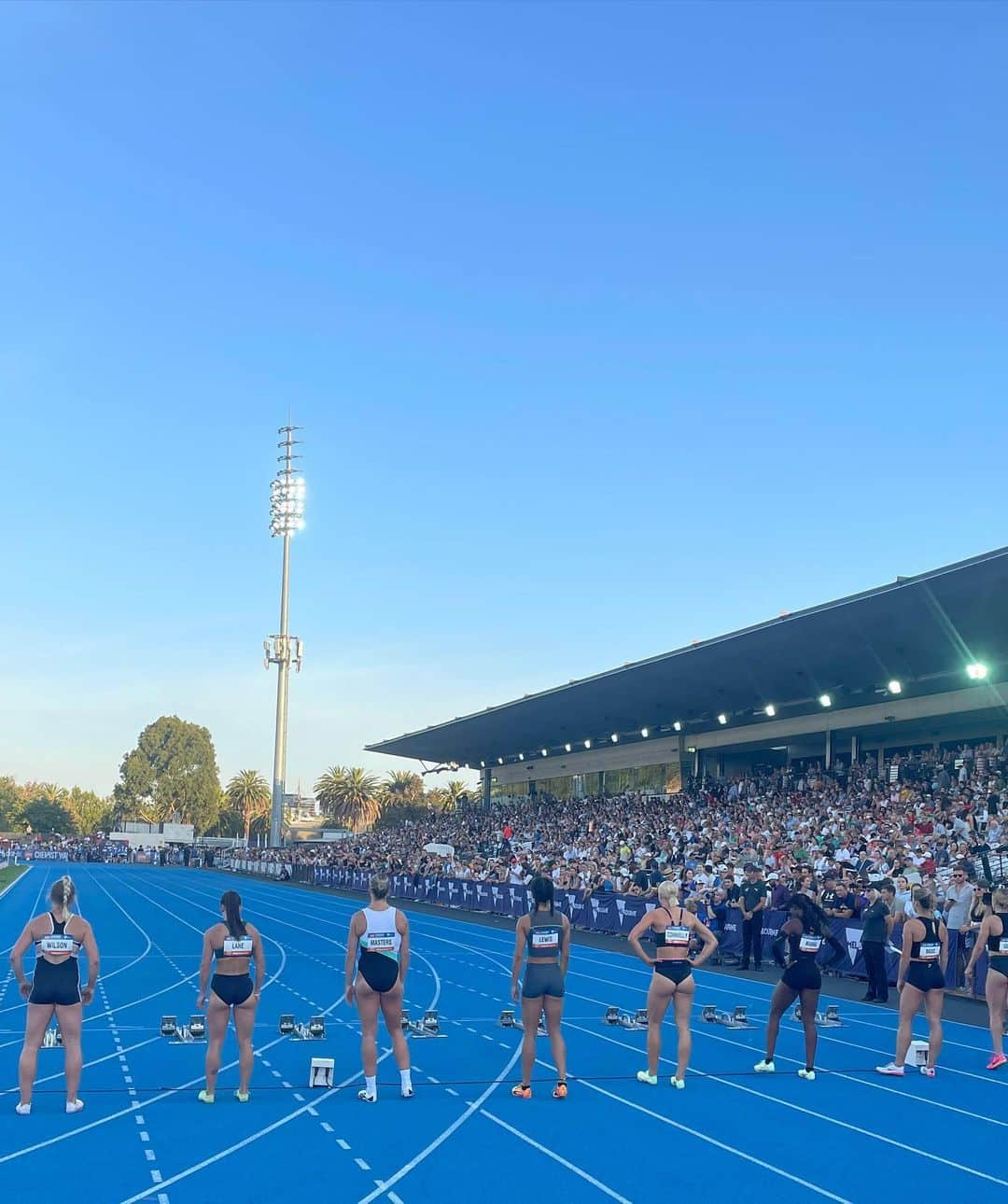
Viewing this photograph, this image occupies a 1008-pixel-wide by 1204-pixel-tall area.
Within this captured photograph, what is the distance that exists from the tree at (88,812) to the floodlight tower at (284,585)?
7446 centimetres

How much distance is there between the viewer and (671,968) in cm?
1037

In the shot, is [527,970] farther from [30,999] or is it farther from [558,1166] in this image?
[30,999]

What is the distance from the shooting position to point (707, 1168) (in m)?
8.02

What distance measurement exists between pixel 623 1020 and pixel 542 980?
5.17 m

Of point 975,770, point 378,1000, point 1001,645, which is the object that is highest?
point 1001,645

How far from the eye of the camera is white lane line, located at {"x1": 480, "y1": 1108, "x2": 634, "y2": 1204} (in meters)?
7.38

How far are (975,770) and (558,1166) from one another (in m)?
26.3

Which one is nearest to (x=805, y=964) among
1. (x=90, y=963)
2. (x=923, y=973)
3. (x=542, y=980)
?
(x=923, y=973)

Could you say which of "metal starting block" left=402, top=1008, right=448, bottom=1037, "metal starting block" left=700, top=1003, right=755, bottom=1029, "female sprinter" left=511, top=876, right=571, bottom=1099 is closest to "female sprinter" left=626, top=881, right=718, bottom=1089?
"female sprinter" left=511, top=876, right=571, bottom=1099

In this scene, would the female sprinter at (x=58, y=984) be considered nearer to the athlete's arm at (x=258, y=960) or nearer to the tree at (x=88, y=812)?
the athlete's arm at (x=258, y=960)

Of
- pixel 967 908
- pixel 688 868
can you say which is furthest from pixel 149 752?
pixel 967 908

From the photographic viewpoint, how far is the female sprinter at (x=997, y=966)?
11.6 m

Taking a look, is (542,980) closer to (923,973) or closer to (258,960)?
(258,960)

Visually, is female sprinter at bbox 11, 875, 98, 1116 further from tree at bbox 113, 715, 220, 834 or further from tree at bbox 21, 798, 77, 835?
tree at bbox 21, 798, 77, 835
